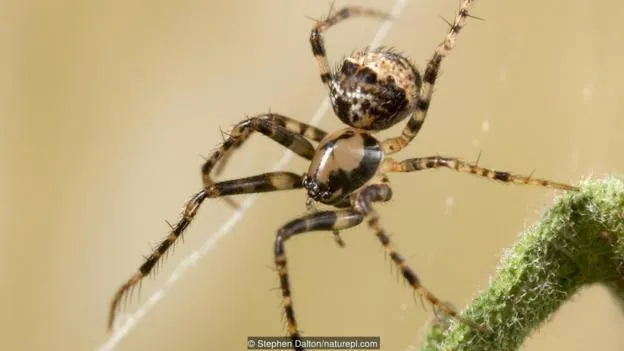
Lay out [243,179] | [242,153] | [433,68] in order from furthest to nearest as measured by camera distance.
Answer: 1. [242,153]
2. [243,179]
3. [433,68]

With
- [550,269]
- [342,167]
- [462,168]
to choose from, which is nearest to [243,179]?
[342,167]

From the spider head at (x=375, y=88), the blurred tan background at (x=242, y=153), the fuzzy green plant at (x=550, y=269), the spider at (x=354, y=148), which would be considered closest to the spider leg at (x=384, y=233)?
the spider at (x=354, y=148)

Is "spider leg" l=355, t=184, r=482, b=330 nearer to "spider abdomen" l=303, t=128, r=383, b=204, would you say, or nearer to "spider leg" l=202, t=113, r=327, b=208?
"spider abdomen" l=303, t=128, r=383, b=204

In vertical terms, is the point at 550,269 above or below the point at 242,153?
below

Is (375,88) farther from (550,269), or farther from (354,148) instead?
(550,269)

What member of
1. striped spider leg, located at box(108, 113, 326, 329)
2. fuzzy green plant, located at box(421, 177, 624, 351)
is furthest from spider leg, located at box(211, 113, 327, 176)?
fuzzy green plant, located at box(421, 177, 624, 351)

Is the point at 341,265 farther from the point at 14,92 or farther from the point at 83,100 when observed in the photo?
the point at 14,92
